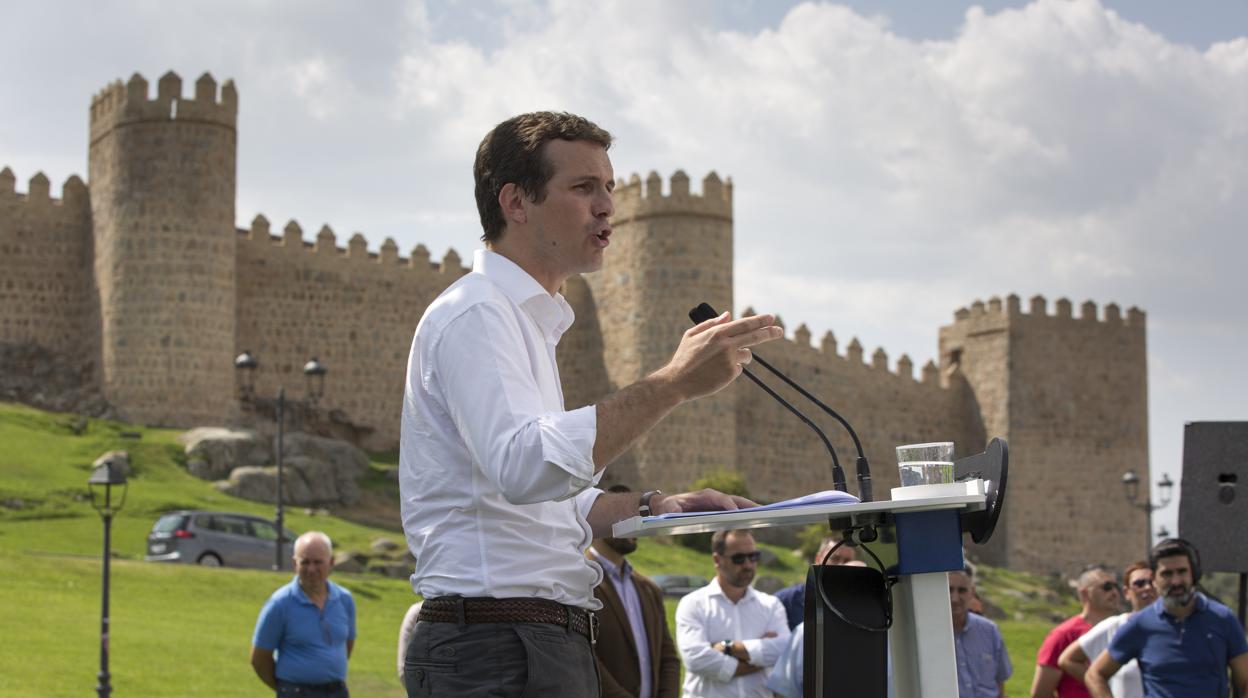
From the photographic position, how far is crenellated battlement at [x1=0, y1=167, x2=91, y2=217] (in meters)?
32.4

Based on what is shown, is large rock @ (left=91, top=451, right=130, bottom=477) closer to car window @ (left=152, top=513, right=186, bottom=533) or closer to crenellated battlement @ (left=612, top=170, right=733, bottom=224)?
car window @ (left=152, top=513, right=186, bottom=533)

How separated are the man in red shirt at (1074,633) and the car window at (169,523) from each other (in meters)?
13.9

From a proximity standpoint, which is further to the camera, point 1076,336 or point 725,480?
point 1076,336

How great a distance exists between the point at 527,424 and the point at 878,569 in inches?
30.8

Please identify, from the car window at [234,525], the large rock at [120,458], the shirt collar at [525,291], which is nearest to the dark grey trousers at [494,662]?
the shirt collar at [525,291]

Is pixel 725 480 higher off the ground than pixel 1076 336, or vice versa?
pixel 1076 336

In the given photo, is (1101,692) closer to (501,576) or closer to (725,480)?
(501,576)

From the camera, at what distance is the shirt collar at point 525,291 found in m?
3.27

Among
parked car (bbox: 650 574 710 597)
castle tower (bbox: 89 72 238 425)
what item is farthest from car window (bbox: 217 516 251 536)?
castle tower (bbox: 89 72 238 425)

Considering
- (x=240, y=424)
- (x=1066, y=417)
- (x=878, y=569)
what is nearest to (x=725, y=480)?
(x=240, y=424)

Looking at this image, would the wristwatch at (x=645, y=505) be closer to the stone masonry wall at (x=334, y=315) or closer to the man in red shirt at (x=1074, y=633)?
the man in red shirt at (x=1074, y=633)

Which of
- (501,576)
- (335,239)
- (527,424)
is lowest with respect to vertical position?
(501,576)

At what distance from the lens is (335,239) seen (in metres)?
35.3

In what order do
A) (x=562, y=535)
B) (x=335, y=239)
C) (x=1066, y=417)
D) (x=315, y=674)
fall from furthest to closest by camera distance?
(x=1066, y=417) → (x=335, y=239) → (x=315, y=674) → (x=562, y=535)
